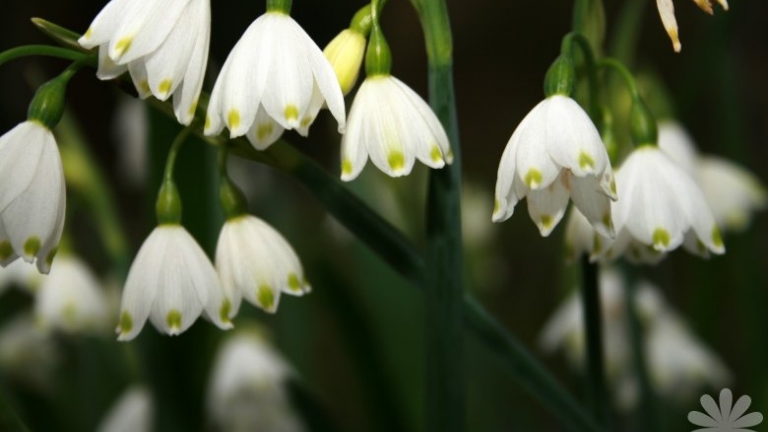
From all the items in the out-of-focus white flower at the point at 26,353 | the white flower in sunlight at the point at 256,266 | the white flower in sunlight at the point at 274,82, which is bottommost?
the out-of-focus white flower at the point at 26,353

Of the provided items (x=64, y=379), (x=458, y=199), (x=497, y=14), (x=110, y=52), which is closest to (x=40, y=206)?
(x=110, y=52)

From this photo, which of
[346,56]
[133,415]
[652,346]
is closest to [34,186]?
[346,56]

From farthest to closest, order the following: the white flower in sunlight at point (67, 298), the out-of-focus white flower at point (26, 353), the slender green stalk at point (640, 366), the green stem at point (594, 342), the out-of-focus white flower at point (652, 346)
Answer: the out-of-focus white flower at point (26, 353) < the out-of-focus white flower at point (652, 346) < the white flower in sunlight at point (67, 298) < the slender green stalk at point (640, 366) < the green stem at point (594, 342)

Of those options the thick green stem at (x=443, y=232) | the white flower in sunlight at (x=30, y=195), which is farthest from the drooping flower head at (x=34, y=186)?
the thick green stem at (x=443, y=232)

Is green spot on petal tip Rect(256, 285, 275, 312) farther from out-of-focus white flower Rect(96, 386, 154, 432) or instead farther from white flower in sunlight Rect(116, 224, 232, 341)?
out-of-focus white flower Rect(96, 386, 154, 432)

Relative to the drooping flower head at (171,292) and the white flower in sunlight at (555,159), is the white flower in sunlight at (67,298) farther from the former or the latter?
the white flower in sunlight at (555,159)

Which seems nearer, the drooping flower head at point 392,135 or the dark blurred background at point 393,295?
the drooping flower head at point 392,135
